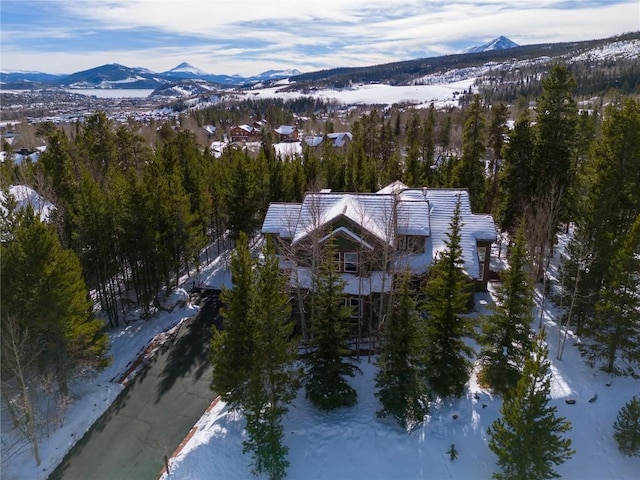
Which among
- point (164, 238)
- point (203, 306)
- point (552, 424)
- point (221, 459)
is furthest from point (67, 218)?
point (552, 424)

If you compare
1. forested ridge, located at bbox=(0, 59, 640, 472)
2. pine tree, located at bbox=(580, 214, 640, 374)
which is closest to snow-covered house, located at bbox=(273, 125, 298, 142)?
forested ridge, located at bbox=(0, 59, 640, 472)

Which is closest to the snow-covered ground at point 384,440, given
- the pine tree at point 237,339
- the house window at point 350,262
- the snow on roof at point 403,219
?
the pine tree at point 237,339

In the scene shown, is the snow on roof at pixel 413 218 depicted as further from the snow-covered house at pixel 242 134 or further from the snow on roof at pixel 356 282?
the snow-covered house at pixel 242 134

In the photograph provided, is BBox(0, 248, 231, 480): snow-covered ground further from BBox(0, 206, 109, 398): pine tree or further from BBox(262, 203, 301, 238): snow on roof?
BBox(262, 203, 301, 238): snow on roof

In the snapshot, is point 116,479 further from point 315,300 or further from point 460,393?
point 460,393

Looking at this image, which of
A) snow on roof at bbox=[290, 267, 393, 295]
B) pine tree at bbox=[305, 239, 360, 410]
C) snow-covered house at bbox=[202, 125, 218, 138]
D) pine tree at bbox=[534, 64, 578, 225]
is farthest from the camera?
snow-covered house at bbox=[202, 125, 218, 138]

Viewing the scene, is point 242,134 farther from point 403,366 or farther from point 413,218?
point 403,366

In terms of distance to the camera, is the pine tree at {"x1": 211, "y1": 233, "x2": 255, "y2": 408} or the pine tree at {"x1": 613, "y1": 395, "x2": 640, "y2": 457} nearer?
the pine tree at {"x1": 613, "y1": 395, "x2": 640, "y2": 457}
